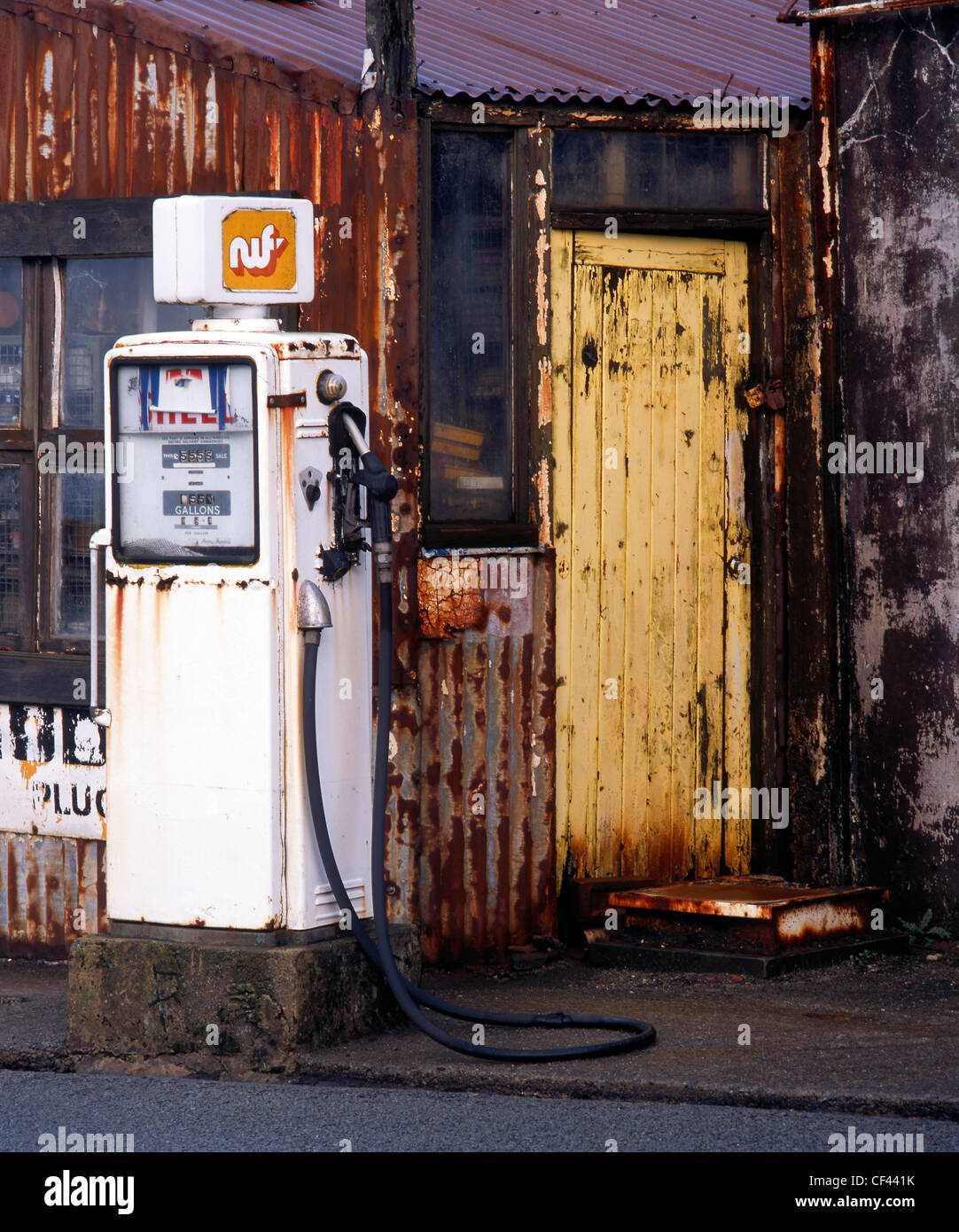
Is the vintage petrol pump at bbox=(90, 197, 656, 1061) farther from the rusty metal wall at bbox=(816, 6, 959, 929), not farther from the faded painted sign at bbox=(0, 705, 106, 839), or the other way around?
the rusty metal wall at bbox=(816, 6, 959, 929)

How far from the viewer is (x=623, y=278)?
7.82m

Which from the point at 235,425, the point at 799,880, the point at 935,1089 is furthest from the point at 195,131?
the point at 935,1089

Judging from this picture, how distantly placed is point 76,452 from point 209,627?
6.39ft

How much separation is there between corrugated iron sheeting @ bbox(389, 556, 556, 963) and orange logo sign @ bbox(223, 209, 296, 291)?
5.72 feet

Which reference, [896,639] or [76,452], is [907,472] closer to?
[896,639]

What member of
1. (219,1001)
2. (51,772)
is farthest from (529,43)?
(219,1001)

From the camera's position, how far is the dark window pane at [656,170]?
7.58 meters

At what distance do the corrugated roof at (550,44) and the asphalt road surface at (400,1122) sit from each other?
3.83 meters

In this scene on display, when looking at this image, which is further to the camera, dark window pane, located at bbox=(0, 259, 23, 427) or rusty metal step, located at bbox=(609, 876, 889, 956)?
dark window pane, located at bbox=(0, 259, 23, 427)

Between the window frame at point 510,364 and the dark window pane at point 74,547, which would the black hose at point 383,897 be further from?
the dark window pane at point 74,547

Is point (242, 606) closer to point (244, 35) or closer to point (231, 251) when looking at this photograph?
point (231, 251)

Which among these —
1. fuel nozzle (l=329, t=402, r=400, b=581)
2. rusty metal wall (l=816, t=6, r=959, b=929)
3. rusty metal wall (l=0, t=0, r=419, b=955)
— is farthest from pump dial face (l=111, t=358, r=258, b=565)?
rusty metal wall (l=816, t=6, r=959, b=929)

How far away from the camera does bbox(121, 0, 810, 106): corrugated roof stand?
24.4ft

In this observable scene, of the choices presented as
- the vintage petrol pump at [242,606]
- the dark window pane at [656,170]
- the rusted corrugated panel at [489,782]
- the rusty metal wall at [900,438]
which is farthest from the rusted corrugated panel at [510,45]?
the rusted corrugated panel at [489,782]
